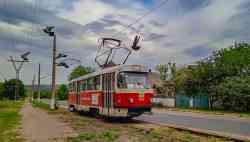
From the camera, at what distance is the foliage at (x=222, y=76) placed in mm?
41656

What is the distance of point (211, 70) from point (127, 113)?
2908cm

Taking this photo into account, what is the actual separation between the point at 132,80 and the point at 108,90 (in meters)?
1.54

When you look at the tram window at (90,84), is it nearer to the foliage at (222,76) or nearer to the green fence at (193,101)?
the foliage at (222,76)

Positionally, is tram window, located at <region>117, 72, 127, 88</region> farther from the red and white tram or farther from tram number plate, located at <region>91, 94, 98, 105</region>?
tram number plate, located at <region>91, 94, 98, 105</region>

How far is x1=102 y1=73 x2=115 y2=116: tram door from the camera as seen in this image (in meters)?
20.5

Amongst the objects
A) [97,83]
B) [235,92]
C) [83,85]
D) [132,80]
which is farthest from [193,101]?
[132,80]

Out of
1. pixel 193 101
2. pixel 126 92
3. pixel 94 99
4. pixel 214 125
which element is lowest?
pixel 214 125

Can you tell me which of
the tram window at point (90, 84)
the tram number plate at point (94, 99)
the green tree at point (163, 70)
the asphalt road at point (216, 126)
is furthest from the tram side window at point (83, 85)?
the green tree at point (163, 70)

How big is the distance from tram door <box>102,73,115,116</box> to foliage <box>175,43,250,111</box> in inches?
902

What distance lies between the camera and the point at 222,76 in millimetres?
46219

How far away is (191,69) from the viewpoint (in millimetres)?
51219

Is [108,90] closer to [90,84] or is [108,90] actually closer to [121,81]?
[121,81]

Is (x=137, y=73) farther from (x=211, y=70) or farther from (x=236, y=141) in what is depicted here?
(x=211, y=70)

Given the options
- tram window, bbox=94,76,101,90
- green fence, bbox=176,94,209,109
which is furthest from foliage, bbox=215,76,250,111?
tram window, bbox=94,76,101,90
